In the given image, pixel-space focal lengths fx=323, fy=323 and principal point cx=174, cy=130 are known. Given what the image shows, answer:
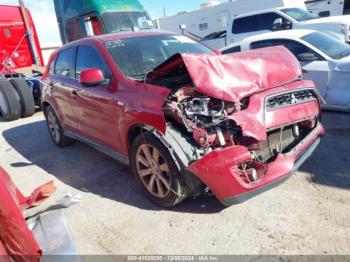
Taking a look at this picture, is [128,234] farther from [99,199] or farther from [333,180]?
[333,180]

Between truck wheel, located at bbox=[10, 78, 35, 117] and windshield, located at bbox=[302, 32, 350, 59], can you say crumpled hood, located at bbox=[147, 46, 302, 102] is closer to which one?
windshield, located at bbox=[302, 32, 350, 59]

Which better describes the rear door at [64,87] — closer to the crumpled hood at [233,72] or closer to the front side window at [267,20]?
the crumpled hood at [233,72]

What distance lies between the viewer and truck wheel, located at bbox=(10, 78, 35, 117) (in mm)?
8586

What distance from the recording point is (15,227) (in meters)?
2.17

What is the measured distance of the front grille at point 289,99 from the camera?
3.13m

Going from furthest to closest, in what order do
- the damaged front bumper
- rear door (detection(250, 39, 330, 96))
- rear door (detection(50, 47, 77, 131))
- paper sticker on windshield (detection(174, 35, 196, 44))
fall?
rear door (detection(250, 39, 330, 96)) → rear door (detection(50, 47, 77, 131)) → paper sticker on windshield (detection(174, 35, 196, 44)) → the damaged front bumper

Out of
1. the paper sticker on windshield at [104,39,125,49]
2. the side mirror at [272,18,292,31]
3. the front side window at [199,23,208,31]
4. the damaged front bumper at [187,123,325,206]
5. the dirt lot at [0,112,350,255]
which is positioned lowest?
the dirt lot at [0,112,350,255]

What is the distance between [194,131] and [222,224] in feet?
3.02

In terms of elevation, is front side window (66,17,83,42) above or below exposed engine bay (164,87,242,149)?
above

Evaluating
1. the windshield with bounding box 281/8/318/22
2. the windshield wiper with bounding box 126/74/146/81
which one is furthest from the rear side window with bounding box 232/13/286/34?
the windshield wiper with bounding box 126/74/146/81

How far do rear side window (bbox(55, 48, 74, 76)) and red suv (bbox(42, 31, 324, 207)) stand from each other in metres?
0.80

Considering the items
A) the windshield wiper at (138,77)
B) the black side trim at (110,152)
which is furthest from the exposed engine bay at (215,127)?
the black side trim at (110,152)

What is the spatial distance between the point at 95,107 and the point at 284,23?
766cm

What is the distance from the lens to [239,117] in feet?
9.23
